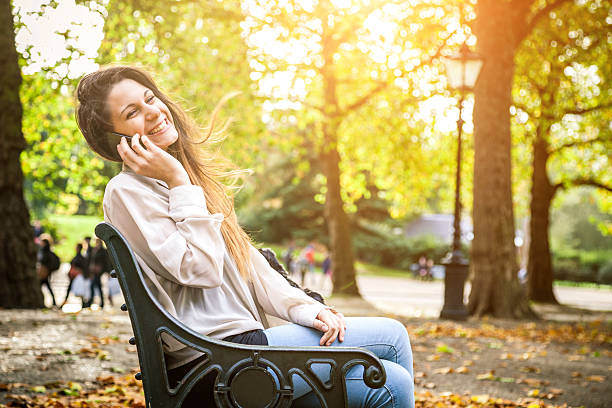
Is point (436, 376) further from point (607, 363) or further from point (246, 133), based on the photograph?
point (246, 133)

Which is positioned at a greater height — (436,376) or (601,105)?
(601,105)

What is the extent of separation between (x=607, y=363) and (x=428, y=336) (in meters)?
2.38

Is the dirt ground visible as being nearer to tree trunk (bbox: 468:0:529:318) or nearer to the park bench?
tree trunk (bbox: 468:0:529:318)

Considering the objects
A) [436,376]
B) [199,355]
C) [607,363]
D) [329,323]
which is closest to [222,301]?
[199,355]

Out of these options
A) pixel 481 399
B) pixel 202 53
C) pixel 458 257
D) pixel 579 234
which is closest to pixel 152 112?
pixel 481 399

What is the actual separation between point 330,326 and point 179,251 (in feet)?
1.83

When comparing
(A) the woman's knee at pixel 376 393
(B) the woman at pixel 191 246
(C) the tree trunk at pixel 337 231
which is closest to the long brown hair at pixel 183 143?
(B) the woman at pixel 191 246

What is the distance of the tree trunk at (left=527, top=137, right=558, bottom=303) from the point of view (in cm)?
2184

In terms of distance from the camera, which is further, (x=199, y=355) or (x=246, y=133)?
(x=246, y=133)

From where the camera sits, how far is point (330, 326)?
2.28 m

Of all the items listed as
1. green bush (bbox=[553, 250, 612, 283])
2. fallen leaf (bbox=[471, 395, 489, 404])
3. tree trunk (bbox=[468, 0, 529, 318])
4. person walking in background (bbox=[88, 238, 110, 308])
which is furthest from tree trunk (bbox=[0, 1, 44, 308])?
green bush (bbox=[553, 250, 612, 283])

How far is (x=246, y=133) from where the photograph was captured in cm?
1720

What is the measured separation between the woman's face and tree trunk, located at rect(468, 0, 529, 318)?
446 inches

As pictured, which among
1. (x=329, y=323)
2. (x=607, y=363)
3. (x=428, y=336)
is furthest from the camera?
(x=428, y=336)
